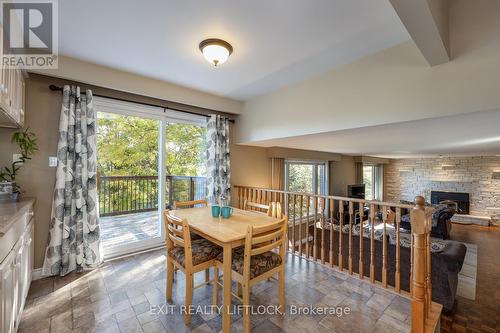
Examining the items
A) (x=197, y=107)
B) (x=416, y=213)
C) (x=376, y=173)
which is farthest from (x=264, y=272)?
(x=376, y=173)

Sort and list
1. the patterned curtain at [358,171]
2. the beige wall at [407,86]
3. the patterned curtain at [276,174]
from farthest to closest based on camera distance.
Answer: the patterned curtain at [358,171] → the patterned curtain at [276,174] → the beige wall at [407,86]

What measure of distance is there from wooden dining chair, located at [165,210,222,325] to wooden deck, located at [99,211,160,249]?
1615 millimetres

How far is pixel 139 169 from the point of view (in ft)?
11.0

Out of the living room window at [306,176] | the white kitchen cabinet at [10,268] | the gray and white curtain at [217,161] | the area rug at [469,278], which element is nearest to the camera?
the white kitchen cabinet at [10,268]

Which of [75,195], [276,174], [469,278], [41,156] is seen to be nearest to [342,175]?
[276,174]

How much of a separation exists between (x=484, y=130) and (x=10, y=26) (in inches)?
193

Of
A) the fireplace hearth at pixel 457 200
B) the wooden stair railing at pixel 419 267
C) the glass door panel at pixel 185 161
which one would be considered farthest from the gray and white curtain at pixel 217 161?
the fireplace hearth at pixel 457 200

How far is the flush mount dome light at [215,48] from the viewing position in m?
2.11

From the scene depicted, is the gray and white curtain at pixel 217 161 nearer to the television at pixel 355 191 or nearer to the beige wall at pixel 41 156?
the beige wall at pixel 41 156

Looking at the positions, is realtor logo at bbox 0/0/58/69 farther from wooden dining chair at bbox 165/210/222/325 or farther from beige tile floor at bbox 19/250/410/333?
beige tile floor at bbox 19/250/410/333

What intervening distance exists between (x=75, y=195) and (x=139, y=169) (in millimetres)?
889

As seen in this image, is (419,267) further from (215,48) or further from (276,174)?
(276,174)

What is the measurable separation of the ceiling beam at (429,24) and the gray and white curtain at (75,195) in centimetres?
325

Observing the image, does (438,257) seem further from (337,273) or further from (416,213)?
(416,213)
